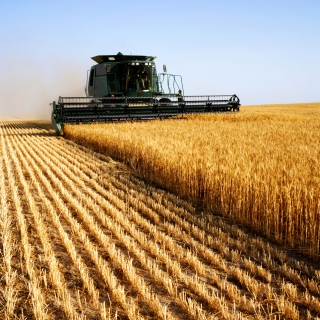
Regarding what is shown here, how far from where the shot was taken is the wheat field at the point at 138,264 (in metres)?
2.97

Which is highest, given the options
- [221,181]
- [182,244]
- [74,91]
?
[74,91]

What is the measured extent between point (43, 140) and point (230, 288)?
38.2ft

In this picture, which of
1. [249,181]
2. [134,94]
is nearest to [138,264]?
[249,181]

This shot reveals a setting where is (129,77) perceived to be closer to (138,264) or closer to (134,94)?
(134,94)

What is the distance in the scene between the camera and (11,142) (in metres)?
13.7

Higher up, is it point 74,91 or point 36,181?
point 74,91

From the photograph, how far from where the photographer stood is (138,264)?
3758 mm

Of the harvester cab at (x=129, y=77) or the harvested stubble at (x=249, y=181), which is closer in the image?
the harvested stubble at (x=249, y=181)

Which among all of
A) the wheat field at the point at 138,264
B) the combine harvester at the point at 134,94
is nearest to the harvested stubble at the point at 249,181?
the wheat field at the point at 138,264

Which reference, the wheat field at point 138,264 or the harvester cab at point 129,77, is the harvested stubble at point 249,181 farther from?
the harvester cab at point 129,77

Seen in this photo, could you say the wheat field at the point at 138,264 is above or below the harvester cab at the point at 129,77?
below

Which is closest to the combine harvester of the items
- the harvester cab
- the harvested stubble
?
the harvester cab

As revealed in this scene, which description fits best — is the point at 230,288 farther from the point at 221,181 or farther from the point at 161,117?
the point at 161,117

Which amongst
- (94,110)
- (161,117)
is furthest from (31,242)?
(161,117)
